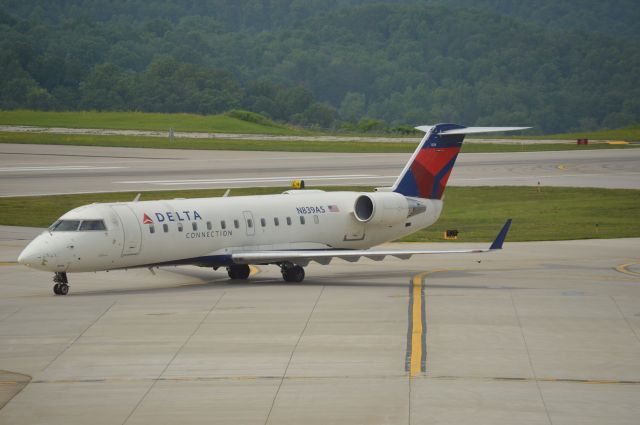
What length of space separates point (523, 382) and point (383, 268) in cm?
1761

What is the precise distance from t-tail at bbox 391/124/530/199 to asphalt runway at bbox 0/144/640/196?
26230 mm

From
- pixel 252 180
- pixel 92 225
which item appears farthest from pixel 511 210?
pixel 92 225

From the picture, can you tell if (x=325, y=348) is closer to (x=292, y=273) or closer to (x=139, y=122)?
(x=292, y=273)

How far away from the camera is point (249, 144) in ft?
310

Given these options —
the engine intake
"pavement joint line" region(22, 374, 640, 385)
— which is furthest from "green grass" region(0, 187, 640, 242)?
"pavement joint line" region(22, 374, 640, 385)

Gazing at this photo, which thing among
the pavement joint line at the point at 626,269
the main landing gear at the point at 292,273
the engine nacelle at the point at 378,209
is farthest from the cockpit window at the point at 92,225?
the pavement joint line at the point at 626,269

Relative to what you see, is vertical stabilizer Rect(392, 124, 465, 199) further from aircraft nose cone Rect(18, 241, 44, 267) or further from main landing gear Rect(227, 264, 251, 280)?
aircraft nose cone Rect(18, 241, 44, 267)

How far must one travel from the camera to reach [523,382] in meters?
20.8

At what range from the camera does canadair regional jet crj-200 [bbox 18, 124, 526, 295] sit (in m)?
30.9

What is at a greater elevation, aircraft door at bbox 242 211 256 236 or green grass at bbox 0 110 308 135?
aircraft door at bbox 242 211 256 236

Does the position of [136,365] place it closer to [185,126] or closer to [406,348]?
[406,348]

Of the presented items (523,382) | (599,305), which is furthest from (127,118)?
(523,382)

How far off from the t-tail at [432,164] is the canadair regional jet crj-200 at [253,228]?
1.3 inches

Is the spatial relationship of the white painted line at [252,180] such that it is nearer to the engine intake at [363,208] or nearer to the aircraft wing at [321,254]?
the engine intake at [363,208]
